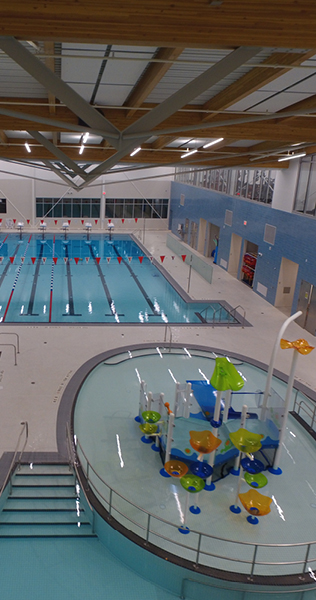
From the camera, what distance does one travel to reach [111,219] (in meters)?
32.4

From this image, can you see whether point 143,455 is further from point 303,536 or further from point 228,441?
point 303,536

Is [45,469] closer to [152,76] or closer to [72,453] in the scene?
[72,453]

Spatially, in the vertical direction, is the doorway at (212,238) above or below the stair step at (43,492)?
above

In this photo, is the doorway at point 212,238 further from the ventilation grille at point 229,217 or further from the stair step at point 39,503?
the stair step at point 39,503

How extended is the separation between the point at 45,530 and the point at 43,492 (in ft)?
2.25

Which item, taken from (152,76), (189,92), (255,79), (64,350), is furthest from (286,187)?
(189,92)

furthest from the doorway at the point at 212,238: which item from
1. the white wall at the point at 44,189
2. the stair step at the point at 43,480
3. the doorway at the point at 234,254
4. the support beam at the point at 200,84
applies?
the support beam at the point at 200,84

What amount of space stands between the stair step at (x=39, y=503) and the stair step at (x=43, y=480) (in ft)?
0.76

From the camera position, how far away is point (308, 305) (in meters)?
14.4

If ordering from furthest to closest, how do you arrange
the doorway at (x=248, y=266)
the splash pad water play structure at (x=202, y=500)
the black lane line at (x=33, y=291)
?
the doorway at (x=248, y=266)
the black lane line at (x=33, y=291)
the splash pad water play structure at (x=202, y=500)

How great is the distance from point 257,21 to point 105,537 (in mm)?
6108

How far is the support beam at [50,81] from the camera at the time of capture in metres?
3.56

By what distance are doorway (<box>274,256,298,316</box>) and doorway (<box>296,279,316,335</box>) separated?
4.90ft

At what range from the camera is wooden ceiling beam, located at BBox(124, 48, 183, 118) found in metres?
4.52
